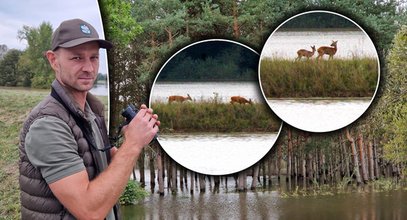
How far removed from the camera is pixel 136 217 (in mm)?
2689

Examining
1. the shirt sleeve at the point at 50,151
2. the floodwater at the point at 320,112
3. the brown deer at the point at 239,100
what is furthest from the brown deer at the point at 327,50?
the shirt sleeve at the point at 50,151

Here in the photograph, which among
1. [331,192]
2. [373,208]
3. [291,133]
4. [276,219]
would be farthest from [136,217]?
[373,208]

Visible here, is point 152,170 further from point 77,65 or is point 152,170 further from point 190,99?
point 77,65

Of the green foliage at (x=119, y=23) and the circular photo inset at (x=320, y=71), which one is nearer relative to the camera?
the green foliage at (x=119, y=23)

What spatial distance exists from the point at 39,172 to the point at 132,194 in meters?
1.94

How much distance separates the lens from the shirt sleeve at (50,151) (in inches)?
29.0

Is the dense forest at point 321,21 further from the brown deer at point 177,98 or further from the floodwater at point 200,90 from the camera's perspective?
the brown deer at point 177,98

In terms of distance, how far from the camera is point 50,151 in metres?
0.74

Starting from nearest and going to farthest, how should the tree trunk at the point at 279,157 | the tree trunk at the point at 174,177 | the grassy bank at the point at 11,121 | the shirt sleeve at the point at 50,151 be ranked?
→ the shirt sleeve at the point at 50,151 < the grassy bank at the point at 11,121 < the tree trunk at the point at 174,177 < the tree trunk at the point at 279,157

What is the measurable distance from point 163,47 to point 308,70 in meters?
0.76

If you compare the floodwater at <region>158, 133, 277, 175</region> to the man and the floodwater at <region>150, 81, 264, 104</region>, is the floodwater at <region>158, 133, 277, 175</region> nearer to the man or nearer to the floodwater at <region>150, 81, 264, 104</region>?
the floodwater at <region>150, 81, 264, 104</region>

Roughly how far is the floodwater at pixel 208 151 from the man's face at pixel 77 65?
1.80 meters

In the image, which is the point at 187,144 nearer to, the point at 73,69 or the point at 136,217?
the point at 136,217

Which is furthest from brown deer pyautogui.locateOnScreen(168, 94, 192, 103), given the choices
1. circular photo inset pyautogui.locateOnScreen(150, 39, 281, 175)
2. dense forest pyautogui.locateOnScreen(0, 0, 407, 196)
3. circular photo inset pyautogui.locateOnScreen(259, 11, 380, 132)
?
circular photo inset pyautogui.locateOnScreen(259, 11, 380, 132)
